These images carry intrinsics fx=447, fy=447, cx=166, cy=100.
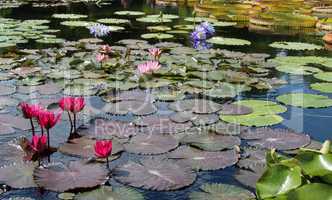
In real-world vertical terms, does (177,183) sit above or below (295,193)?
below

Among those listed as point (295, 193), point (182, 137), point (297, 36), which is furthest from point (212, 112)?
point (297, 36)

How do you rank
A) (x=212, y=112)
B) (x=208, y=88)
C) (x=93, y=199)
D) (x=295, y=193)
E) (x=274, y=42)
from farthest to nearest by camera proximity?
(x=274, y=42)
(x=208, y=88)
(x=212, y=112)
(x=93, y=199)
(x=295, y=193)

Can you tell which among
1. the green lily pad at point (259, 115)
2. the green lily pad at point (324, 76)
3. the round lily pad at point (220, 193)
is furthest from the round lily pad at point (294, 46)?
the round lily pad at point (220, 193)

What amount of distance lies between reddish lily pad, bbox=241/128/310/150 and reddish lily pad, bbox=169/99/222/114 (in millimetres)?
489

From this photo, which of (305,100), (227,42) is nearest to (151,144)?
(305,100)

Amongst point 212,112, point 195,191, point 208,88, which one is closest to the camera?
point 195,191

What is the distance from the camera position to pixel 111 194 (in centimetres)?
229

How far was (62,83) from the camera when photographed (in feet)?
14.3

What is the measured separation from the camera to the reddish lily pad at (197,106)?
3.59 m

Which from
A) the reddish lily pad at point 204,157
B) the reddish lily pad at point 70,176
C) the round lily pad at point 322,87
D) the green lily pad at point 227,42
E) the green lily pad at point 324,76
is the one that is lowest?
the reddish lily pad at point 204,157

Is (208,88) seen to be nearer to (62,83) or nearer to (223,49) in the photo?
(62,83)

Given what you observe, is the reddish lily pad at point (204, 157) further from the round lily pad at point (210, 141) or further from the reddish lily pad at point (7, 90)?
the reddish lily pad at point (7, 90)

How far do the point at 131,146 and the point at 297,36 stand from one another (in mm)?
5716

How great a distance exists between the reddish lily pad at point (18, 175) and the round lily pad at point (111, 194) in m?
0.32
